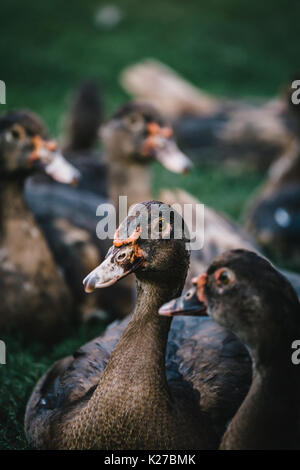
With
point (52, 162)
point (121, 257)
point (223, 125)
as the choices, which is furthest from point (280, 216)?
point (121, 257)

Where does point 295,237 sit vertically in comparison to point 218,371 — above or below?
above

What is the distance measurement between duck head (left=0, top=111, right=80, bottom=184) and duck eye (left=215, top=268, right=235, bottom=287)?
6.15ft

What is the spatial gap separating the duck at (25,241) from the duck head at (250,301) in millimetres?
1829

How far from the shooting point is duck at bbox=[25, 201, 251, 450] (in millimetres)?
2535

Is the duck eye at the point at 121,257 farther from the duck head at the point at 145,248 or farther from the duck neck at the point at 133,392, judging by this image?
the duck neck at the point at 133,392

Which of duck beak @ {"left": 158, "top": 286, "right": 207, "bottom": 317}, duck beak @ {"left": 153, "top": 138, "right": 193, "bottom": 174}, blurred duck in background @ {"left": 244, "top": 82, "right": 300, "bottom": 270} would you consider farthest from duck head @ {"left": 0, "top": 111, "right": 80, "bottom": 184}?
blurred duck in background @ {"left": 244, "top": 82, "right": 300, "bottom": 270}

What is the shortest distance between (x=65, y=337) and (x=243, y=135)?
528cm

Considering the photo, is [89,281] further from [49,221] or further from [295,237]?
[295,237]

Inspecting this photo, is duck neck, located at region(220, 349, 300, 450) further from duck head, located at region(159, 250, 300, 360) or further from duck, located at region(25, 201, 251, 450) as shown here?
duck, located at region(25, 201, 251, 450)

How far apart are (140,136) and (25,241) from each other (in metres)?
1.64

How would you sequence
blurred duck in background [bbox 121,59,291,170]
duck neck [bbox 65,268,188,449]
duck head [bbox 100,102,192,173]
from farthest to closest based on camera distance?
blurred duck in background [bbox 121,59,291,170] → duck head [bbox 100,102,192,173] → duck neck [bbox 65,268,188,449]

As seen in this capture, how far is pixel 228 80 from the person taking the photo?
12.8 metres

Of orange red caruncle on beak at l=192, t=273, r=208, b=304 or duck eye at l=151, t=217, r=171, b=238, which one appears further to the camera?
duck eye at l=151, t=217, r=171, b=238
